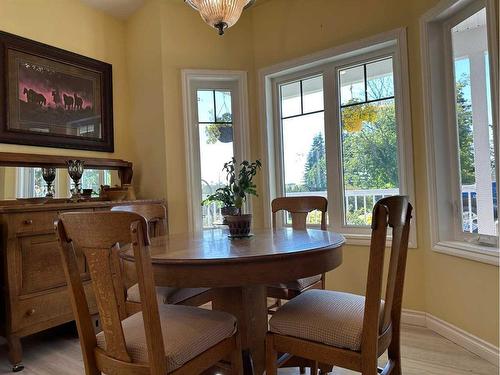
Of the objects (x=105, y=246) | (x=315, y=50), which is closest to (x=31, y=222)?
(x=105, y=246)

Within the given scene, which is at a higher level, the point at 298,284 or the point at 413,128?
the point at 413,128

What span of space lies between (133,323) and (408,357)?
168cm

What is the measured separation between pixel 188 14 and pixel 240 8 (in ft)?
4.86

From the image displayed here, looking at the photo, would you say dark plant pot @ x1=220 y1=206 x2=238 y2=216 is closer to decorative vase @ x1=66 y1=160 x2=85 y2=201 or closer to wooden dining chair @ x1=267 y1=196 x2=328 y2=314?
wooden dining chair @ x1=267 y1=196 x2=328 y2=314

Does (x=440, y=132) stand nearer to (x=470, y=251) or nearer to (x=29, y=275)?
(x=470, y=251)

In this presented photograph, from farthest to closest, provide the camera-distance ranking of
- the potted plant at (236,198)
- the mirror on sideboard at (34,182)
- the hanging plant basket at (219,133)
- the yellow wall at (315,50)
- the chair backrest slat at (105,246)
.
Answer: the hanging plant basket at (219,133), the mirror on sideboard at (34,182), the yellow wall at (315,50), the potted plant at (236,198), the chair backrest slat at (105,246)

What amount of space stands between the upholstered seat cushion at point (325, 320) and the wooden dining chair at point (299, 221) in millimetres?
501

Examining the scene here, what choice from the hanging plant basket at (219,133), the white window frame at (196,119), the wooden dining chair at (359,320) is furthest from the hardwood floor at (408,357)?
the hanging plant basket at (219,133)

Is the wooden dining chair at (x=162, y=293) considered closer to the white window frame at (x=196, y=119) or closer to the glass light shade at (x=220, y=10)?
the white window frame at (x=196, y=119)

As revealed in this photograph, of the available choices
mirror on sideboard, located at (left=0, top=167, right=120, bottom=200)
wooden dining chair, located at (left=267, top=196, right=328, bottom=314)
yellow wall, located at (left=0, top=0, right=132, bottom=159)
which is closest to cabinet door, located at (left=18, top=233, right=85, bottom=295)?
mirror on sideboard, located at (left=0, top=167, right=120, bottom=200)

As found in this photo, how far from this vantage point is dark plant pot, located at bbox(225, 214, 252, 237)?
1.75 m

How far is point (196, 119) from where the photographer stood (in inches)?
130

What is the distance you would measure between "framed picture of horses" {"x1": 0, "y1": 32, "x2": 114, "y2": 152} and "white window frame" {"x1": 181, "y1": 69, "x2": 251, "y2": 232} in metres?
0.77

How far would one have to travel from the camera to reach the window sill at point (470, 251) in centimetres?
196
